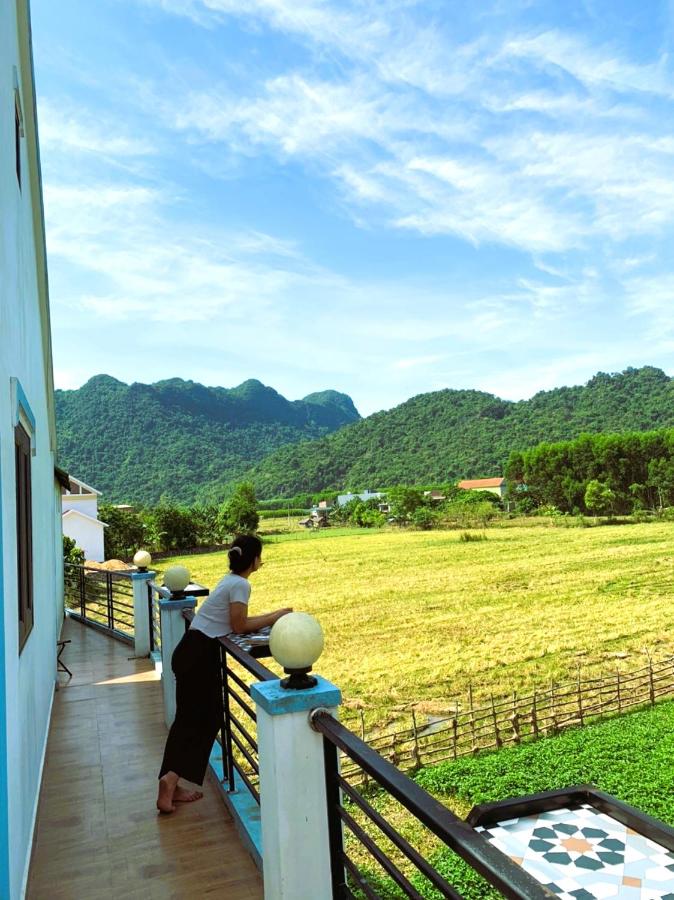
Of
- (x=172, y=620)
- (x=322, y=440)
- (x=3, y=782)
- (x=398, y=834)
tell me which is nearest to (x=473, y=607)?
(x=172, y=620)

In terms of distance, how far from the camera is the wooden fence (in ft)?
25.5

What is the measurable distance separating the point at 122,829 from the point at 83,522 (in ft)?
76.6

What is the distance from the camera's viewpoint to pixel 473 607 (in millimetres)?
18891

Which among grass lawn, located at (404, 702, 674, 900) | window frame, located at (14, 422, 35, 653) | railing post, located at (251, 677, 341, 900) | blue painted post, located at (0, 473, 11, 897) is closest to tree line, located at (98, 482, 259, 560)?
grass lawn, located at (404, 702, 674, 900)

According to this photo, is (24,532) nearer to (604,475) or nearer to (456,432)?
(604,475)

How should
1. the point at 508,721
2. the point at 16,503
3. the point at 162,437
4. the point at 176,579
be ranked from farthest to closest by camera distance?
the point at 162,437, the point at 508,721, the point at 176,579, the point at 16,503

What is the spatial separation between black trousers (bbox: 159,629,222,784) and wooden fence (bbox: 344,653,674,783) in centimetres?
470

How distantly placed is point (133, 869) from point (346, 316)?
43510 millimetres

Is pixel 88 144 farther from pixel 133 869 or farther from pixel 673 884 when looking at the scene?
pixel 673 884

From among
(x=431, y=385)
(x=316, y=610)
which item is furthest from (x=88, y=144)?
(x=431, y=385)

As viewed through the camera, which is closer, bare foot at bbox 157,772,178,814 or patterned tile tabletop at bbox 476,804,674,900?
bare foot at bbox 157,772,178,814

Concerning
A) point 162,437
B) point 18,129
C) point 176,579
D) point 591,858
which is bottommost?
point 591,858

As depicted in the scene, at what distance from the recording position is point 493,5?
28.7 ft

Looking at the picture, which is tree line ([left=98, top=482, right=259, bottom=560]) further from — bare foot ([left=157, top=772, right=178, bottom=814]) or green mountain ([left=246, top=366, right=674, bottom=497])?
green mountain ([left=246, top=366, right=674, bottom=497])
